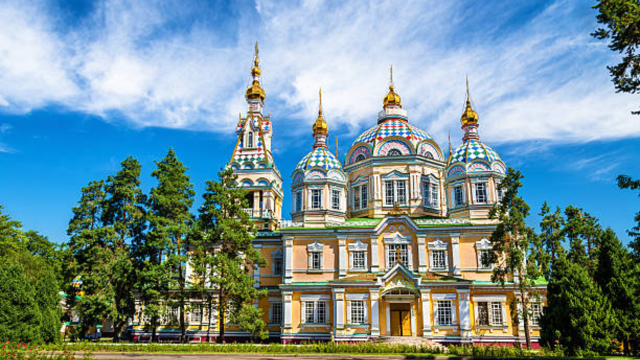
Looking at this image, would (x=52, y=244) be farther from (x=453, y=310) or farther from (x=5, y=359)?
(x=453, y=310)

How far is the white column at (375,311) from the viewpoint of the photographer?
32.5m

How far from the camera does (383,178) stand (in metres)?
39.2

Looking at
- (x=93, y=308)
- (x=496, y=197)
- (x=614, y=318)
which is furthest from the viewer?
(x=496, y=197)

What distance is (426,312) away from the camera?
32.6 metres

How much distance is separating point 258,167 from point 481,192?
17854 mm

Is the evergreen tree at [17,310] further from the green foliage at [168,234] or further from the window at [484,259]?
the window at [484,259]

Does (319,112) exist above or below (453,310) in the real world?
above

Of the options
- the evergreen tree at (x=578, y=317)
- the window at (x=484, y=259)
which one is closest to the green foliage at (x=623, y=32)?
the evergreen tree at (x=578, y=317)

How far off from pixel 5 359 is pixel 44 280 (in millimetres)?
9836

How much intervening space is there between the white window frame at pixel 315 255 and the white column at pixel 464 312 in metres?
9.79

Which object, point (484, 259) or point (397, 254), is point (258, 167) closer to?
point (397, 254)

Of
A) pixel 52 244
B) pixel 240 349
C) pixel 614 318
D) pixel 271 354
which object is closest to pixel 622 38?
pixel 614 318

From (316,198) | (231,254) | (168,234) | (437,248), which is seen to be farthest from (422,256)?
(168,234)

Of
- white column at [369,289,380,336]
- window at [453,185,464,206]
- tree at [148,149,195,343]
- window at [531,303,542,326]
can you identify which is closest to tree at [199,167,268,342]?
tree at [148,149,195,343]
